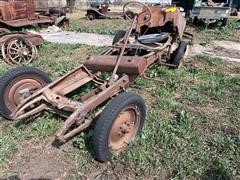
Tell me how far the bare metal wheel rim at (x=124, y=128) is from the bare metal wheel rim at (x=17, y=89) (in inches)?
58.5

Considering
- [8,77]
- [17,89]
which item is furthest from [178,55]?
[8,77]

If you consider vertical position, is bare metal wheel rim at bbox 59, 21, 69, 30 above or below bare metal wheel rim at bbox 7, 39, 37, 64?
below

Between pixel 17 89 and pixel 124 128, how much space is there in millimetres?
1808

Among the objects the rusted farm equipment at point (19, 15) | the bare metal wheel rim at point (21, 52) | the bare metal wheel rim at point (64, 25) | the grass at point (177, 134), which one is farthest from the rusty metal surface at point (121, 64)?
the bare metal wheel rim at point (64, 25)

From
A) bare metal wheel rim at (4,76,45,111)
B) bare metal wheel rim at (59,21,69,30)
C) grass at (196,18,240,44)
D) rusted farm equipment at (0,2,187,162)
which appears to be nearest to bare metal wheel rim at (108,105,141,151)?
rusted farm equipment at (0,2,187,162)

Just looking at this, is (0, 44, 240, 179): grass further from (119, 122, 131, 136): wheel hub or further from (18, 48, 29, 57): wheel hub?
(18, 48, 29, 57): wheel hub

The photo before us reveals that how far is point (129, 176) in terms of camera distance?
3.38m

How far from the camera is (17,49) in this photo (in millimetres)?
7508

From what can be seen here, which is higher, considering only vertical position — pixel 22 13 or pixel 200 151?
pixel 22 13

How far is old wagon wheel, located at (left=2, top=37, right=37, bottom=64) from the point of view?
7.36 m

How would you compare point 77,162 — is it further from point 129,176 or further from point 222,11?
point 222,11

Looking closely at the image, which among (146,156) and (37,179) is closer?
(37,179)

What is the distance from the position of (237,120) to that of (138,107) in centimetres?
178

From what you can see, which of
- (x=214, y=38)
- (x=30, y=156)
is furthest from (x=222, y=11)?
(x=30, y=156)
